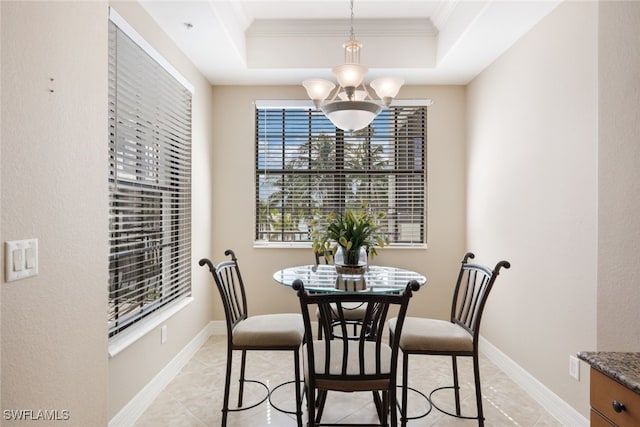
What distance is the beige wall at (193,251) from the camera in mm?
2150

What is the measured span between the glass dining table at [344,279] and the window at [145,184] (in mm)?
840

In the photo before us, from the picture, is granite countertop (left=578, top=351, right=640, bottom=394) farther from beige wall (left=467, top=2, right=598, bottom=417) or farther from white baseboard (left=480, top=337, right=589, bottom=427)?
white baseboard (left=480, top=337, right=589, bottom=427)

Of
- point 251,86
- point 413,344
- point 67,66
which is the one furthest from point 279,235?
point 67,66

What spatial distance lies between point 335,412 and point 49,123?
2.09 m

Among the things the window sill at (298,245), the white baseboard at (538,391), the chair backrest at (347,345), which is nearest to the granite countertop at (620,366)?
the chair backrest at (347,345)

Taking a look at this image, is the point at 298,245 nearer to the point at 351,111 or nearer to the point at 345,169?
the point at 345,169

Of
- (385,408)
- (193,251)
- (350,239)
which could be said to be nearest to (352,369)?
(385,408)

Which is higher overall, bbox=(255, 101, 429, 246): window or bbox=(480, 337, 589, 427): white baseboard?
bbox=(255, 101, 429, 246): window

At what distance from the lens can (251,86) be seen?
378 centimetres

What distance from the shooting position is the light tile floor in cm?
224

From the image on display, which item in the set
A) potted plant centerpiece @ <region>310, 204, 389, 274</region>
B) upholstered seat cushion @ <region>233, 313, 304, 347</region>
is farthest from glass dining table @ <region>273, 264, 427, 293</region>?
upholstered seat cushion @ <region>233, 313, 304, 347</region>

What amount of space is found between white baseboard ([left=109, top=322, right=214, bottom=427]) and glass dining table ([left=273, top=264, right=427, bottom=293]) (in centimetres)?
106

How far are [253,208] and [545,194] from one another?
2.51m

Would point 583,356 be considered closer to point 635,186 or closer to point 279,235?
point 635,186
